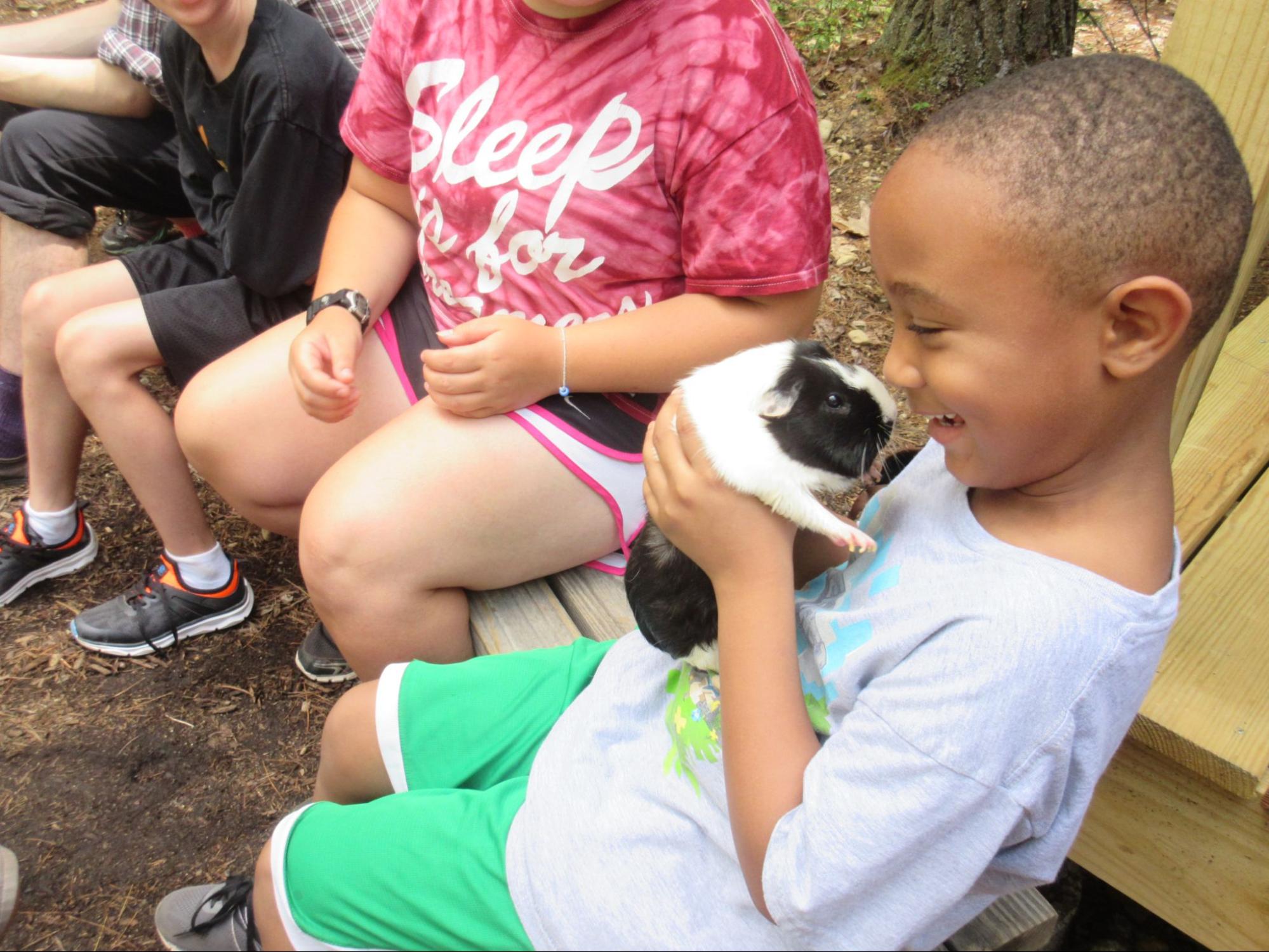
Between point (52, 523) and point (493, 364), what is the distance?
6.15ft

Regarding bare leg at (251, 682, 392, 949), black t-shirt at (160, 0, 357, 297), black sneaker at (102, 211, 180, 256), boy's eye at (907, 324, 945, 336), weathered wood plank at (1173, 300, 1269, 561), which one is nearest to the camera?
boy's eye at (907, 324, 945, 336)

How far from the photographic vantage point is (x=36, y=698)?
8.58 feet

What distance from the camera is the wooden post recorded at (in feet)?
4.77

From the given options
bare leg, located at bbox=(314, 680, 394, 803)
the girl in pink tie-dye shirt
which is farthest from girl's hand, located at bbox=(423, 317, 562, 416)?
bare leg, located at bbox=(314, 680, 394, 803)

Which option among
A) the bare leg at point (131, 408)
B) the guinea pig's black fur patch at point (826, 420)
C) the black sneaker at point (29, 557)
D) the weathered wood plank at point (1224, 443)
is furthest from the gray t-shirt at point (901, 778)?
the black sneaker at point (29, 557)

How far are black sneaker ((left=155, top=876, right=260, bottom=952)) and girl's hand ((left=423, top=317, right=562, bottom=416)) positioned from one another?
3.11ft

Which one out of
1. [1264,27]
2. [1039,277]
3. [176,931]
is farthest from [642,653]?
[1264,27]

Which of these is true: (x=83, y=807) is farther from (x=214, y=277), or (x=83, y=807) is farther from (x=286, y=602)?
(x=214, y=277)

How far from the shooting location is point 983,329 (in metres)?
1.05

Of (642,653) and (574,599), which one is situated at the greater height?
(642,653)

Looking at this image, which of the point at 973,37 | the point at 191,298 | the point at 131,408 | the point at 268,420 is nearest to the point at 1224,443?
the point at 268,420

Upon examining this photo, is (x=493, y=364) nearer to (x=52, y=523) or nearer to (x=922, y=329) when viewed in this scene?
(x=922, y=329)

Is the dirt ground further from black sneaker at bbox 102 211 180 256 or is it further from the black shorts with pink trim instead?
black sneaker at bbox 102 211 180 256

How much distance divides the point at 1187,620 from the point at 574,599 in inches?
48.2
